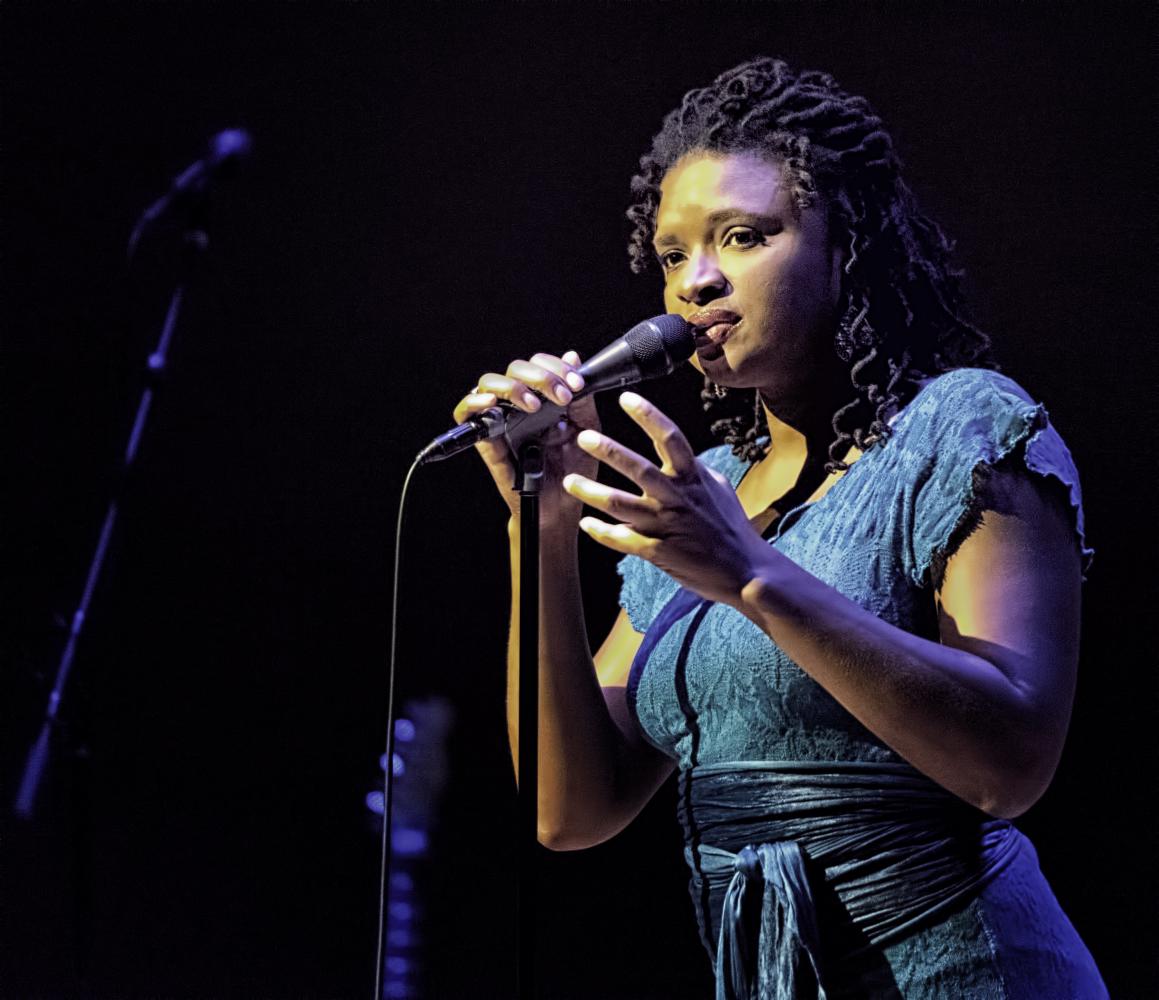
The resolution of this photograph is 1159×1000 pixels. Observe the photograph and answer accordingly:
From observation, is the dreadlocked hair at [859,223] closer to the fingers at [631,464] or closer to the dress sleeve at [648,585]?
the dress sleeve at [648,585]

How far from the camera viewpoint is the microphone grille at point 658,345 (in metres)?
1.21

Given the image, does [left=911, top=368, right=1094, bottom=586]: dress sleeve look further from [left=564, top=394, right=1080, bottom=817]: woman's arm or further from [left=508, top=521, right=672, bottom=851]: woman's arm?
[left=508, top=521, right=672, bottom=851]: woman's arm

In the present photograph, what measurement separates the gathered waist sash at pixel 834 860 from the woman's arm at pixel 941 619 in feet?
0.28

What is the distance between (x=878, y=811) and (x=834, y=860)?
64mm

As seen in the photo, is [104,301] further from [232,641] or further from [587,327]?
[587,327]

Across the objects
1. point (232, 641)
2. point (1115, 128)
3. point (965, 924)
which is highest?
point (1115, 128)

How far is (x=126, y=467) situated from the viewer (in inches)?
96.4

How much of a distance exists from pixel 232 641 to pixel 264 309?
62 centimetres

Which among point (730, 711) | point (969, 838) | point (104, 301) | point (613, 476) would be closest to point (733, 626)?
point (730, 711)

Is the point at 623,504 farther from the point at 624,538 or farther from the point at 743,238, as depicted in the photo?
the point at 743,238

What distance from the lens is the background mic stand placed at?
239cm

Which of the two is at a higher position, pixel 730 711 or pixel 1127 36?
pixel 1127 36

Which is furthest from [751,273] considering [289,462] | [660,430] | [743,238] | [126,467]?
[126,467]

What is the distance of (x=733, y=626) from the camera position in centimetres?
132
